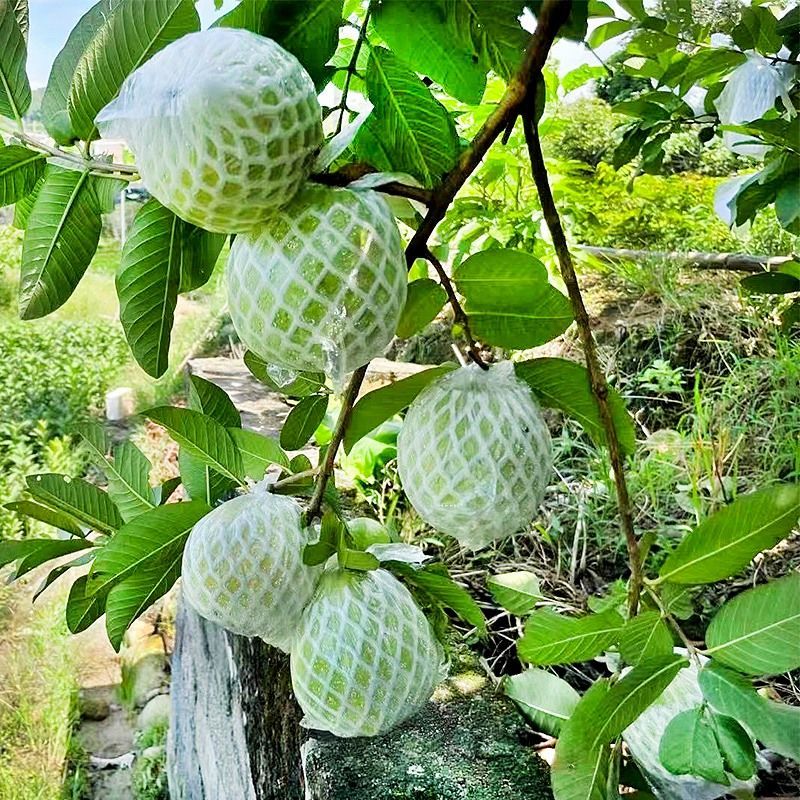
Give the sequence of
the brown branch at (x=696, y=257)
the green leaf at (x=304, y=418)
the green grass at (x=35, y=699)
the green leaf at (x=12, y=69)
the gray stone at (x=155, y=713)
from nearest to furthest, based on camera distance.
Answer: the green leaf at (x=12, y=69) < the green leaf at (x=304, y=418) < the brown branch at (x=696, y=257) < the green grass at (x=35, y=699) < the gray stone at (x=155, y=713)

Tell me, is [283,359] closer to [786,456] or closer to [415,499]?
[415,499]

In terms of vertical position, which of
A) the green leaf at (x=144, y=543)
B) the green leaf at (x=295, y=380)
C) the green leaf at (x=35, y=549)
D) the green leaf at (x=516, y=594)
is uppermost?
the green leaf at (x=295, y=380)

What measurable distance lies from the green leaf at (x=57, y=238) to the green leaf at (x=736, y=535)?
0.32m

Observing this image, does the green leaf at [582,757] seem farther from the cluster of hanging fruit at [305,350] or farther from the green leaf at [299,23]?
the green leaf at [299,23]

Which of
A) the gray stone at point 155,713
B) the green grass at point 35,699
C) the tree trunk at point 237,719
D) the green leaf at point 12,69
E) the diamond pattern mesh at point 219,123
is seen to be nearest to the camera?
the diamond pattern mesh at point 219,123

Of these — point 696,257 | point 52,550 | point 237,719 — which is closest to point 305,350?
point 52,550

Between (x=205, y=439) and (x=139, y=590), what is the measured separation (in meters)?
0.09

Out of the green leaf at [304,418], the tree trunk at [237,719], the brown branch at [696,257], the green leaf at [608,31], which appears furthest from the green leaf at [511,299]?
the brown branch at [696,257]

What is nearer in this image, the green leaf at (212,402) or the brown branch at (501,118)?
the brown branch at (501,118)

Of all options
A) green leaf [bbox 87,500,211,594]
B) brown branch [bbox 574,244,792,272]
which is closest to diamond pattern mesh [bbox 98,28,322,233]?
green leaf [bbox 87,500,211,594]

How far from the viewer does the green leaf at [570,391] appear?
39cm

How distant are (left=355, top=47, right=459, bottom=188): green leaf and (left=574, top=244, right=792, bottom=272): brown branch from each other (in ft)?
5.41

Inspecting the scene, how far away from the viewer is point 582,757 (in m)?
0.43

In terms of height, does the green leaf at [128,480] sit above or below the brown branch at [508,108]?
below
